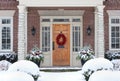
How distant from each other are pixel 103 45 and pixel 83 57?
1.28m

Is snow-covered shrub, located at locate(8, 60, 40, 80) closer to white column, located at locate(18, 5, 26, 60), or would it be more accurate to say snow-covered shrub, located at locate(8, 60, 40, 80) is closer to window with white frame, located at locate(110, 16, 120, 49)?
white column, located at locate(18, 5, 26, 60)

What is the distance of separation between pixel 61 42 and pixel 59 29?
787 millimetres

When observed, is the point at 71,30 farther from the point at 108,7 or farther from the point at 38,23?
the point at 108,7

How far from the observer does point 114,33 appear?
22.2 meters

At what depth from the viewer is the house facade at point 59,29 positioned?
21891mm

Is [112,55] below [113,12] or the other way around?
below

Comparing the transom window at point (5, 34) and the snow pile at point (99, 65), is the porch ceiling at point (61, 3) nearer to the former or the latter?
the transom window at point (5, 34)

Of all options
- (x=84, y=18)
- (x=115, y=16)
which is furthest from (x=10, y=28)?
(x=115, y=16)

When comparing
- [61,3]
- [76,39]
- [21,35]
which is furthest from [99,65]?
[76,39]

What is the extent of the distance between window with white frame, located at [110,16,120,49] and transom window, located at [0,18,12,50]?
5.94m

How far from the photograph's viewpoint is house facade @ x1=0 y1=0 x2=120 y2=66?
21.9 meters

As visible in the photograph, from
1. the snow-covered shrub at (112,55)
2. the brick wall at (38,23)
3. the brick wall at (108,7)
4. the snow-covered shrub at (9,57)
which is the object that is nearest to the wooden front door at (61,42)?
the brick wall at (38,23)

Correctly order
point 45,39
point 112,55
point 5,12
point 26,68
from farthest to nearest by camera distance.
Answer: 1. point 45,39
2. point 5,12
3. point 112,55
4. point 26,68

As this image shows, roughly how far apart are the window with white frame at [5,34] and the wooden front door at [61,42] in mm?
2610
